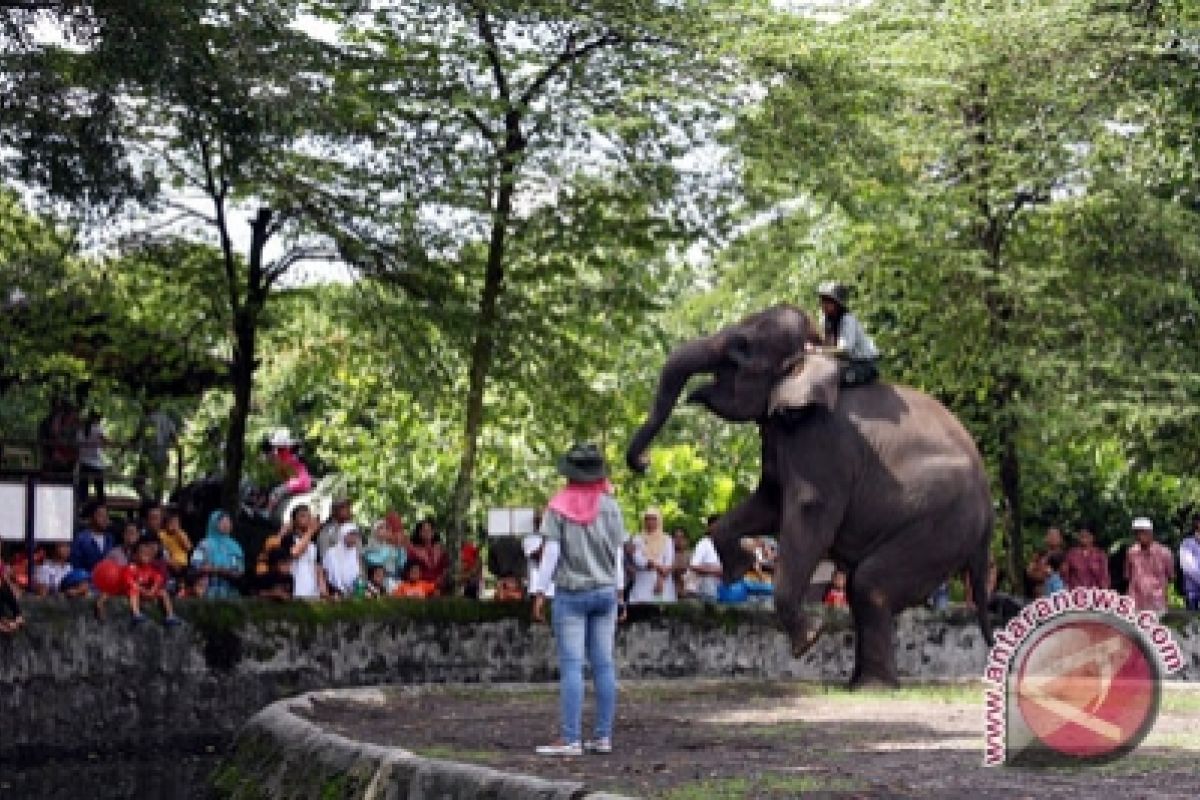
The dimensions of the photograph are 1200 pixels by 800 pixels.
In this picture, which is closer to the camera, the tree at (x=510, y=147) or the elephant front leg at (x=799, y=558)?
the elephant front leg at (x=799, y=558)

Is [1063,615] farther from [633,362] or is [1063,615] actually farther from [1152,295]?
[633,362]

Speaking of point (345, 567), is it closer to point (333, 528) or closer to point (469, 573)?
point (333, 528)

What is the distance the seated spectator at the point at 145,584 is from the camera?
21.8 meters

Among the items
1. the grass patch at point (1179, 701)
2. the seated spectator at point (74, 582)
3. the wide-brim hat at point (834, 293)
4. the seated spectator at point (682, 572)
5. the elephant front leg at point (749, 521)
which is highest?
the wide-brim hat at point (834, 293)

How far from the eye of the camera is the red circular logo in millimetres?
12281

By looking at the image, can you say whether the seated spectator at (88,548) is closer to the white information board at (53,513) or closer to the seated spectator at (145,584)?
the white information board at (53,513)

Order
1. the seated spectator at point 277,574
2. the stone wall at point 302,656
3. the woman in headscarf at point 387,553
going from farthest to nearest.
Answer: the woman in headscarf at point 387,553
the seated spectator at point 277,574
the stone wall at point 302,656

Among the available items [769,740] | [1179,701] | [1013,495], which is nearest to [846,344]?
[1179,701]

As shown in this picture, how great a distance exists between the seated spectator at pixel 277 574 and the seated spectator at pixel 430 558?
116 inches

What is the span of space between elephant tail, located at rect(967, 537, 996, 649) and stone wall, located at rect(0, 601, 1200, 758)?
78.8 inches

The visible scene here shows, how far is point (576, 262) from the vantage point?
28234 mm

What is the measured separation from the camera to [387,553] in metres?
26.8

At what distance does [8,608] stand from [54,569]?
9.22 ft

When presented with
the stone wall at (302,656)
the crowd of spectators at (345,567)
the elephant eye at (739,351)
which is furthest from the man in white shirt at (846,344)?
the stone wall at (302,656)
